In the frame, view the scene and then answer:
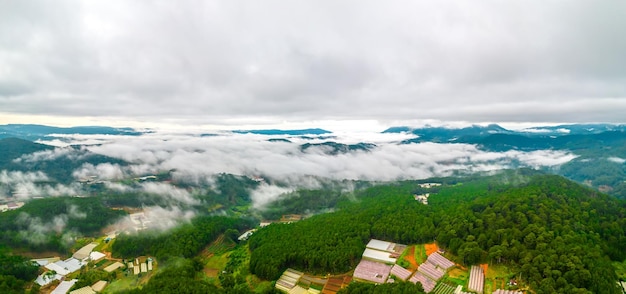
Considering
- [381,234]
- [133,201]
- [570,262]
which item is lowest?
[133,201]

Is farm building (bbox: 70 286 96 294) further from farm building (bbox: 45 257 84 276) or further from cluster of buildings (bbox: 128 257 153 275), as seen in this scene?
farm building (bbox: 45 257 84 276)

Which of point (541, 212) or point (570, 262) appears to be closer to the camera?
point (570, 262)

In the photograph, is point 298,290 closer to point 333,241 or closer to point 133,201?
point 333,241

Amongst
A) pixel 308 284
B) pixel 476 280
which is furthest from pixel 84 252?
pixel 476 280

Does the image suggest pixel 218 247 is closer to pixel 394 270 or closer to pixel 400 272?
pixel 394 270

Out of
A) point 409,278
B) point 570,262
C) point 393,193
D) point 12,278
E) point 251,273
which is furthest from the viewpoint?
point 393,193

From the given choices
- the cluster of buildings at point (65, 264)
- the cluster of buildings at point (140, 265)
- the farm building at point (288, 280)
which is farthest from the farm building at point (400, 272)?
the cluster of buildings at point (65, 264)

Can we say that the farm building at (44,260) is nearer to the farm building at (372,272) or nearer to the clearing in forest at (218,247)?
the clearing in forest at (218,247)

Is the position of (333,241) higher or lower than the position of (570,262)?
lower

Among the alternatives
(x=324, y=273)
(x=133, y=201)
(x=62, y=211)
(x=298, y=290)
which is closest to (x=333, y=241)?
(x=324, y=273)
